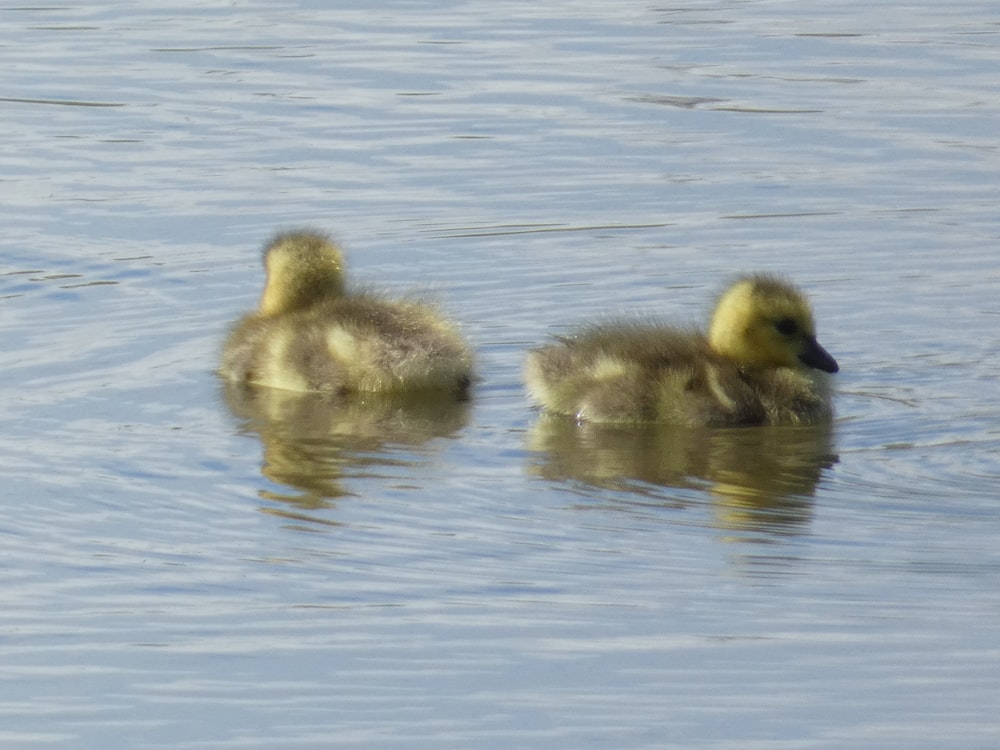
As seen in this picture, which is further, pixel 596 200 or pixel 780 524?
pixel 596 200

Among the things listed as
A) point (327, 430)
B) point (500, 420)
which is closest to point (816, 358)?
point (500, 420)

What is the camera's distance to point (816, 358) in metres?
7.38

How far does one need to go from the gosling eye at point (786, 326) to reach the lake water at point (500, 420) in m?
0.36

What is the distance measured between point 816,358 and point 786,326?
0.48ft

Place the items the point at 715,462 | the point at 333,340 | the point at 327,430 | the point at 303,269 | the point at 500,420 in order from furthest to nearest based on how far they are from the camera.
Answer: the point at 303,269, the point at 333,340, the point at 500,420, the point at 327,430, the point at 715,462

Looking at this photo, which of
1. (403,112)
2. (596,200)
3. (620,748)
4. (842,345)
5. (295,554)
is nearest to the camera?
(620,748)

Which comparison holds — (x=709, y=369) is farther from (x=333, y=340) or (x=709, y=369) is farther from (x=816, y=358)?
(x=333, y=340)

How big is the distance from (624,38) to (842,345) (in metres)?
6.53

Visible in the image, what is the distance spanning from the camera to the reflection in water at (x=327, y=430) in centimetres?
661

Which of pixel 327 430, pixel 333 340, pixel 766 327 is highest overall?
pixel 766 327

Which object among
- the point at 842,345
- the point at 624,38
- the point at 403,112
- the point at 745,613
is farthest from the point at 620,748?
the point at 624,38

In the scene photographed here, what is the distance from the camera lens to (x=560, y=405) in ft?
24.3

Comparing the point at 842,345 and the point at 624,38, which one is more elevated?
the point at 624,38

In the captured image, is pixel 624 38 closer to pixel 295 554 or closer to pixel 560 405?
pixel 560 405
